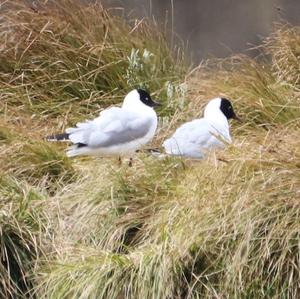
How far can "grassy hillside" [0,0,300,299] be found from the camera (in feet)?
18.3

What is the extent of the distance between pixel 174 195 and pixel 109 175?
49cm

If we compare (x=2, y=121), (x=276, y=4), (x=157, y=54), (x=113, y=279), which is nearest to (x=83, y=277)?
(x=113, y=279)

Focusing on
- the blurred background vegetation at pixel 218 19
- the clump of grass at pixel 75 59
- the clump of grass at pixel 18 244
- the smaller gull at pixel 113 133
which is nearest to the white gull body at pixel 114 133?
the smaller gull at pixel 113 133

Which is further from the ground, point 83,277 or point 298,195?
point 298,195

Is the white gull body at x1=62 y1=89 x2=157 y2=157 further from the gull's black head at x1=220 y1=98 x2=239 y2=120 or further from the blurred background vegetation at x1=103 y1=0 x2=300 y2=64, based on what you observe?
the blurred background vegetation at x1=103 y1=0 x2=300 y2=64

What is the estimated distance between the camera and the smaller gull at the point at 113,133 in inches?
269

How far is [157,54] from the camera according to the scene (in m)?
8.15

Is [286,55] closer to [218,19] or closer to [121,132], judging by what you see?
[121,132]

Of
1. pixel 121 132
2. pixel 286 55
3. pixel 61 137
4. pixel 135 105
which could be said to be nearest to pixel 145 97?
pixel 135 105

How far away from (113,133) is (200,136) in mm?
508

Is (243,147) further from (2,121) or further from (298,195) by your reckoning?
(2,121)

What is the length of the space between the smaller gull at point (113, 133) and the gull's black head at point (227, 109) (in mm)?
359

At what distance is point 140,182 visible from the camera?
20.5 feet

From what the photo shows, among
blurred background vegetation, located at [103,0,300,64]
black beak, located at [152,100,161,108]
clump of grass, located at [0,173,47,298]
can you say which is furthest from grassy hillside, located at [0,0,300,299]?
blurred background vegetation, located at [103,0,300,64]
